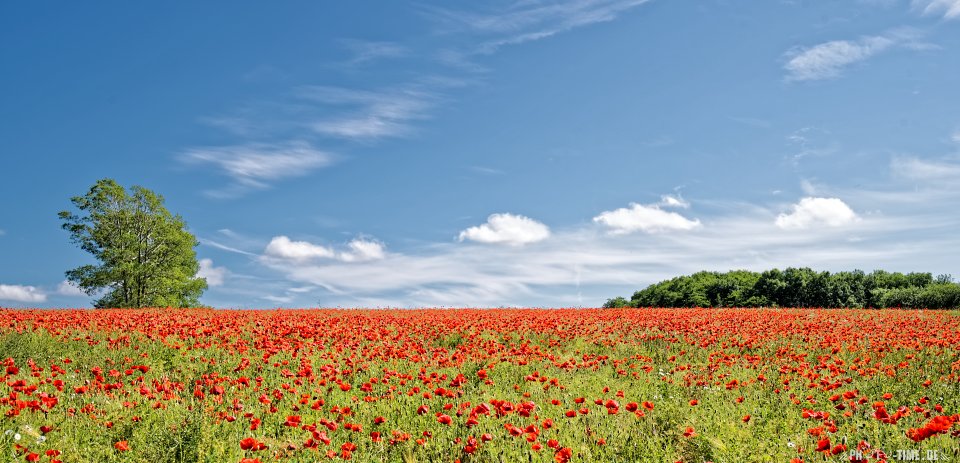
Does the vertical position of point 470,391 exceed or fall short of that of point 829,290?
it falls short

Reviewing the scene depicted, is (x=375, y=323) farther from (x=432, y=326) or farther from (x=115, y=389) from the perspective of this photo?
(x=115, y=389)

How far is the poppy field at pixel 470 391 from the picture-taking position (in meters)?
6.75

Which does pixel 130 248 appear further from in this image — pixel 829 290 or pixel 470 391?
pixel 829 290

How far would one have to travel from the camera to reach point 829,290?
62.5 metres

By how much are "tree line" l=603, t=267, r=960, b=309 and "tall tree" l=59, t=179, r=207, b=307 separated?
5438 centimetres

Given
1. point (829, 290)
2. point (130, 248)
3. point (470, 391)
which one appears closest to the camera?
point (470, 391)

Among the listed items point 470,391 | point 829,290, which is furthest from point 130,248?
point 829,290

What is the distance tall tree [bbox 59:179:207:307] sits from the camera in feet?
132

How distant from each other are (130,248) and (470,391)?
130 ft

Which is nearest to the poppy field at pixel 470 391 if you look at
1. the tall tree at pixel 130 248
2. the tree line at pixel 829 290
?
the tall tree at pixel 130 248

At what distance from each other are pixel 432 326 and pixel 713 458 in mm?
11486

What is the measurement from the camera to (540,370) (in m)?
12.2

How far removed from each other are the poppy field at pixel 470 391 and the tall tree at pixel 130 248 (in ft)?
79.5

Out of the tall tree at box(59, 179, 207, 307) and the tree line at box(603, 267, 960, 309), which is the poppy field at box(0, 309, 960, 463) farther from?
the tree line at box(603, 267, 960, 309)
